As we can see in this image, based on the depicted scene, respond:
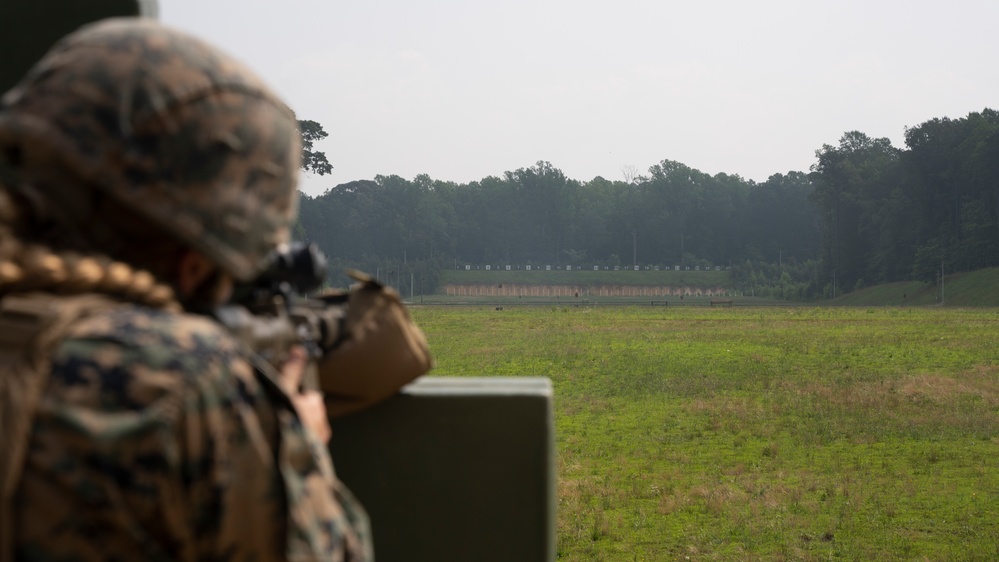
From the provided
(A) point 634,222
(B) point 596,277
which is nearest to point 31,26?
(B) point 596,277

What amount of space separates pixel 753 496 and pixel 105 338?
8.50 m

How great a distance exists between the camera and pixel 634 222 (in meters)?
130

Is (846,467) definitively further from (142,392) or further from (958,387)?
(142,392)

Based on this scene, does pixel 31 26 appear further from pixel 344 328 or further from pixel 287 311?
pixel 287 311

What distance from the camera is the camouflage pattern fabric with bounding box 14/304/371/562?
120 cm

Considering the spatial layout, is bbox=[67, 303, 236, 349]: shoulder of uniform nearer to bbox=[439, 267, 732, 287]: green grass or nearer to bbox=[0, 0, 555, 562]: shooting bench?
bbox=[0, 0, 555, 562]: shooting bench

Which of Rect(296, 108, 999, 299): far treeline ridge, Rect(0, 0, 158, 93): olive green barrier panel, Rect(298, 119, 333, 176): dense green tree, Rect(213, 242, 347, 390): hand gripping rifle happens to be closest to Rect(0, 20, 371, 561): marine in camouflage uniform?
Rect(213, 242, 347, 390): hand gripping rifle

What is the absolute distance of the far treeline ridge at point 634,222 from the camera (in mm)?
93250

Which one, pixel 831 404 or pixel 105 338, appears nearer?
pixel 105 338

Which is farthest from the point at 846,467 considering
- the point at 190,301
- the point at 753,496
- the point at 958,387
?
the point at 190,301

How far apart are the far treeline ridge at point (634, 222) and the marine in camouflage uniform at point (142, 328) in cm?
9073

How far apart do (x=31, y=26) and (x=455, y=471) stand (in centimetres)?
158

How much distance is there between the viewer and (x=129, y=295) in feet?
4.38

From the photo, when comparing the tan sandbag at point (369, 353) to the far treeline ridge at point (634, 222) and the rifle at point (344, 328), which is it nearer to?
the rifle at point (344, 328)
